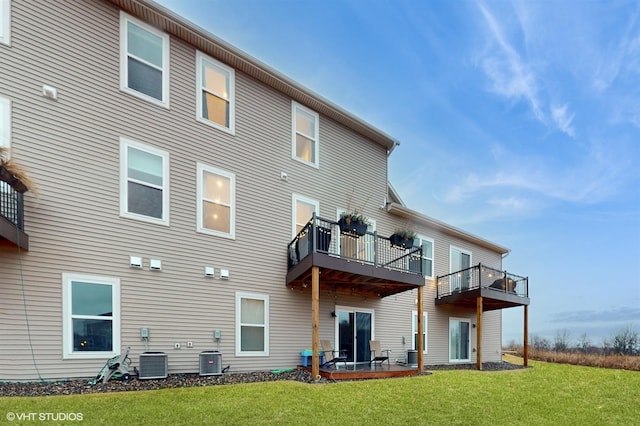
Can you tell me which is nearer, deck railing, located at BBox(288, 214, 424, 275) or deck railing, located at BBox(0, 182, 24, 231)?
deck railing, located at BBox(0, 182, 24, 231)

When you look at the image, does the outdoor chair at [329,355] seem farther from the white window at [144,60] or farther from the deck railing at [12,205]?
the white window at [144,60]

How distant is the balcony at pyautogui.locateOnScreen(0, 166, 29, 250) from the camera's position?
5.77 m

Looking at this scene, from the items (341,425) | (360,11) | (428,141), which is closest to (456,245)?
(341,425)

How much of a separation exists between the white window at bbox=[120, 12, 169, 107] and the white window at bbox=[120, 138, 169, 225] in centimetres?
126

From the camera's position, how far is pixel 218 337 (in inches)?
341

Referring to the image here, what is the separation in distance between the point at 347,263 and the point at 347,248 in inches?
74.5

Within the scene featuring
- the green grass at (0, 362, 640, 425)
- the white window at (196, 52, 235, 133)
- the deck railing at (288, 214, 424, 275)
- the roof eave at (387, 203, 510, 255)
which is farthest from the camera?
the roof eave at (387, 203, 510, 255)

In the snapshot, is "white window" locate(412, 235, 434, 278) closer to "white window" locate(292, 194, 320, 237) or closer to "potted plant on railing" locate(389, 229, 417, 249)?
"potted plant on railing" locate(389, 229, 417, 249)

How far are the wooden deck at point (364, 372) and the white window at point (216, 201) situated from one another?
4226mm

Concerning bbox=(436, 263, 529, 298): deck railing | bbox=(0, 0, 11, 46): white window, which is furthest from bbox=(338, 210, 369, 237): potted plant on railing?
bbox=(0, 0, 11, 46): white window

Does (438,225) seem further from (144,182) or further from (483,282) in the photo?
(144,182)

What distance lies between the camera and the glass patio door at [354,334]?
1145 centimetres

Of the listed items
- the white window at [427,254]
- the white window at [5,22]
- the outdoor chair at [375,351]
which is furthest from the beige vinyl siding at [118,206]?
the white window at [427,254]

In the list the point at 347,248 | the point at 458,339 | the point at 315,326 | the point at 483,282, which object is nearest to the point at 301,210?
the point at 347,248
